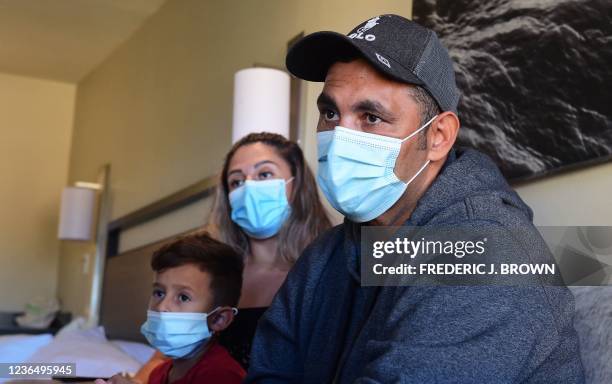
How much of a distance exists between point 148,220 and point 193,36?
0.90 metres

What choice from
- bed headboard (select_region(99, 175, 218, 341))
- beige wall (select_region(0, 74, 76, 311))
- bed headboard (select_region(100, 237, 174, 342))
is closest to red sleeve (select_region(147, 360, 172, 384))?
bed headboard (select_region(99, 175, 218, 341))

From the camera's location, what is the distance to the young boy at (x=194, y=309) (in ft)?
4.62

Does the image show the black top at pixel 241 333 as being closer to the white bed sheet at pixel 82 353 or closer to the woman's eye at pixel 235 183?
the woman's eye at pixel 235 183

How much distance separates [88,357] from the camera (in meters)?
2.13

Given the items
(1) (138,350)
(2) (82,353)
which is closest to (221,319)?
(2) (82,353)

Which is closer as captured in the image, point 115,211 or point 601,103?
point 601,103

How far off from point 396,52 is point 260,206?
76 cm

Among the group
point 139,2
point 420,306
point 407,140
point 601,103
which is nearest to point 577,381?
point 420,306

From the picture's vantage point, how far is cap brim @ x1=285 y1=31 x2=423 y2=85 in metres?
0.95

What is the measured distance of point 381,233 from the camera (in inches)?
39.4

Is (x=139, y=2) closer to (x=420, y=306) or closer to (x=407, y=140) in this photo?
(x=407, y=140)

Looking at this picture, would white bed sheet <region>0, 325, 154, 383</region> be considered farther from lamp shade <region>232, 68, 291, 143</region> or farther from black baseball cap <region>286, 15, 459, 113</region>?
black baseball cap <region>286, 15, 459, 113</region>

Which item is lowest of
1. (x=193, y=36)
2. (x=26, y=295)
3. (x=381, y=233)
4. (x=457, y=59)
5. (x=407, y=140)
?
(x=26, y=295)

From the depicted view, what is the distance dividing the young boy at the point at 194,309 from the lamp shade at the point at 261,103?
52cm
